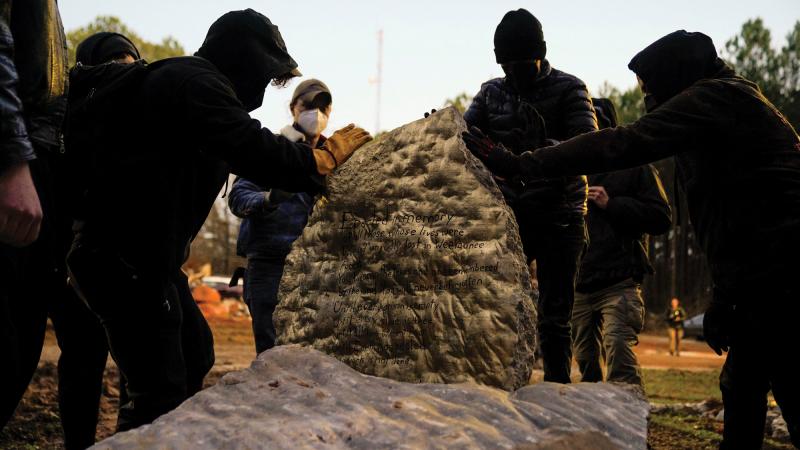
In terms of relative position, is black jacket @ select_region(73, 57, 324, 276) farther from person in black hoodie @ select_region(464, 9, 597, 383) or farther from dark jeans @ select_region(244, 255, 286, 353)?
dark jeans @ select_region(244, 255, 286, 353)

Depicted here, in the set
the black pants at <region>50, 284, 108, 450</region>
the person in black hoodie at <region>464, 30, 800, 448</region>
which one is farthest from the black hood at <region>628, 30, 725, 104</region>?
the black pants at <region>50, 284, 108, 450</region>

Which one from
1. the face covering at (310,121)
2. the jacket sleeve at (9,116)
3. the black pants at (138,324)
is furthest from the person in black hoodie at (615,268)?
the jacket sleeve at (9,116)

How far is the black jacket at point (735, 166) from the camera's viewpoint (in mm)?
3098

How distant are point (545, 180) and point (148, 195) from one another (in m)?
1.97

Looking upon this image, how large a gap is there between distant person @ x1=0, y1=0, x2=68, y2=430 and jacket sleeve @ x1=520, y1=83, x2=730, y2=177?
189 centimetres

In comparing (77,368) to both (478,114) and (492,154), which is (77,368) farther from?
(478,114)

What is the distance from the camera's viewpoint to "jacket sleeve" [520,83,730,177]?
315cm

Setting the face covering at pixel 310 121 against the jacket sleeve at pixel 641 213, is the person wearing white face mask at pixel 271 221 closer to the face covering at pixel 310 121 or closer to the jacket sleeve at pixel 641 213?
the face covering at pixel 310 121

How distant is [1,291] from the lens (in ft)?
8.11

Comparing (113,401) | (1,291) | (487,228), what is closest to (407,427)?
(487,228)

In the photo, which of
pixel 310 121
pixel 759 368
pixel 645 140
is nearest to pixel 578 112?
pixel 645 140

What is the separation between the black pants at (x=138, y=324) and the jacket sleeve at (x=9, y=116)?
0.88 meters

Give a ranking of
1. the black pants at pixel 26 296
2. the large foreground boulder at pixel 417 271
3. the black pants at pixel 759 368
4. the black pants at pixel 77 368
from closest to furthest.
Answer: the black pants at pixel 26 296 < the black pants at pixel 759 368 < the large foreground boulder at pixel 417 271 < the black pants at pixel 77 368

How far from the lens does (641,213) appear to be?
5.16 metres
